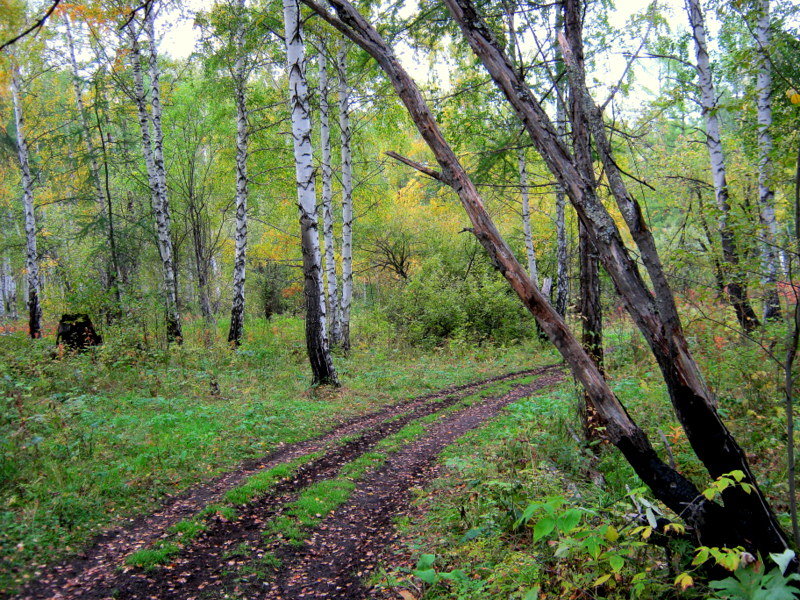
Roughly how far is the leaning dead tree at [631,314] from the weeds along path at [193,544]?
3.32m

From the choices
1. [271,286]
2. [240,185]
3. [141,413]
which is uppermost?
[240,185]

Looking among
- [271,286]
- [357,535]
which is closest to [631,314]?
[357,535]

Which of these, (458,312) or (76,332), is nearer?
(76,332)

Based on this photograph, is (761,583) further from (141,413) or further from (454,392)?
(454,392)

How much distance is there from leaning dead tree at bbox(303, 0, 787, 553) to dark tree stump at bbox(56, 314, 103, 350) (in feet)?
37.3

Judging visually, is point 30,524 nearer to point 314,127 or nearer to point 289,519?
point 289,519

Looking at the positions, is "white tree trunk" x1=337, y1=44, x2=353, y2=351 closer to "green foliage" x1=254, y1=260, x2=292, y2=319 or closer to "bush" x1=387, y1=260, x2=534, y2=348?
"bush" x1=387, y1=260, x2=534, y2=348

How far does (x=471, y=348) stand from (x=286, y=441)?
9.95 m

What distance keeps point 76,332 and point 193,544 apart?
9.48 metres

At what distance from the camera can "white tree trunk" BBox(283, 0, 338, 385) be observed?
30.7 feet

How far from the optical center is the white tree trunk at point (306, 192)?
368 inches

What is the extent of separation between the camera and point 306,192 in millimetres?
9688

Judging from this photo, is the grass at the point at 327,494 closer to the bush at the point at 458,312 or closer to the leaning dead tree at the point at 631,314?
the leaning dead tree at the point at 631,314

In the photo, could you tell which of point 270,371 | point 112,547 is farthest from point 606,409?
point 270,371
